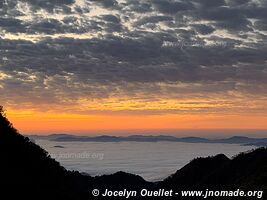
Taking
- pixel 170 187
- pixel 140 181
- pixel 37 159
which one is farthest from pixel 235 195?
pixel 140 181

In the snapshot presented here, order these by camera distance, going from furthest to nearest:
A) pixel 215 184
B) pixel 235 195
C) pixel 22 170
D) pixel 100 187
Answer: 1. pixel 100 187
2. pixel 215 184
3. pixel 235 195
4. pixel 22 170

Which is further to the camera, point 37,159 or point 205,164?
point 205,164

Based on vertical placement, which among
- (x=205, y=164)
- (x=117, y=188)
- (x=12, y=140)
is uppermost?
(x=12, y=140)

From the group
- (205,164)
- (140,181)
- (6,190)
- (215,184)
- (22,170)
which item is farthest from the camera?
(140,181)

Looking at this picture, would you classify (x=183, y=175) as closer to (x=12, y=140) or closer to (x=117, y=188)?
(x=117, y=188)

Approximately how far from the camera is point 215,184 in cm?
11281

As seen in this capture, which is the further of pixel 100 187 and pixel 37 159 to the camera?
pixel 100 187

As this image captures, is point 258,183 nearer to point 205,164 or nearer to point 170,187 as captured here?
point 170,187

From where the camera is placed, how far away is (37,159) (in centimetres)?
4703

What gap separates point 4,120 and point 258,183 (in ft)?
124

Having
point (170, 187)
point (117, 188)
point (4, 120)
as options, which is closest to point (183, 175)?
point (170, 187)

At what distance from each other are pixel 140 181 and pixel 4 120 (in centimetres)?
13213

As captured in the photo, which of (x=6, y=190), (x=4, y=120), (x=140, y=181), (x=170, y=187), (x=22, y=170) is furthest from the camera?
(x=140, y=181)

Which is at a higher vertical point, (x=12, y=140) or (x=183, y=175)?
(x=12, y=140)
